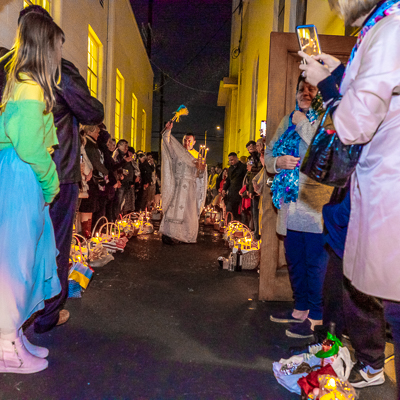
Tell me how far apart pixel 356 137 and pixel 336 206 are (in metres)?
0.52

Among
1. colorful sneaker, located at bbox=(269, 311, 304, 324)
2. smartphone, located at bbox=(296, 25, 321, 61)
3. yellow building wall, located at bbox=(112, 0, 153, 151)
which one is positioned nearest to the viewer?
smartphone, located at bbox=(296, 25, 321, 61)

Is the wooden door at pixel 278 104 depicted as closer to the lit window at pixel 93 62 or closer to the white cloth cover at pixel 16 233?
the white cloth cover at pixel 16 233

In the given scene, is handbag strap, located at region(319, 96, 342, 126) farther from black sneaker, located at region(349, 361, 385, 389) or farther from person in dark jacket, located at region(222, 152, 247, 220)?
person in dark jacket, located at region(222, 152, 247, 220)

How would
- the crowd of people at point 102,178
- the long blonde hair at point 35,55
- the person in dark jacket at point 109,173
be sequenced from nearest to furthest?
1. the long blonde hair at point 35,55
2. the crowd of people at point 102,178
3. the person in dark jacket at point 109,173

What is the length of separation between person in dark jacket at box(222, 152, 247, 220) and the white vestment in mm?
1453

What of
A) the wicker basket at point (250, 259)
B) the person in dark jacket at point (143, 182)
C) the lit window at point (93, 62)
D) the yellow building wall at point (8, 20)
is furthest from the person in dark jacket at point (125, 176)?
the wicker basket at point (250, 259)

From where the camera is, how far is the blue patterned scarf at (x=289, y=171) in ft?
8.48

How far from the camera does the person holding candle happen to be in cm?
252

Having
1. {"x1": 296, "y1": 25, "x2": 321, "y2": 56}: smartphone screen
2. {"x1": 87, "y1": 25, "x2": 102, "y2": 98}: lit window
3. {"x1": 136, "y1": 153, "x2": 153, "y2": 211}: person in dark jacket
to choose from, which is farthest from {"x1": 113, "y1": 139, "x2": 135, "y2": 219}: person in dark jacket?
{"x1": 296, "y1": 25, "x2": 321, "y2": 56}: smartphone screen

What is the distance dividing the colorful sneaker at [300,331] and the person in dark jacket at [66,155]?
1568 mm

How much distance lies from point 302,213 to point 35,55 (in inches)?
74.4

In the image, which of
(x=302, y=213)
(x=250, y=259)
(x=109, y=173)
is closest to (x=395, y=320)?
(x=302, y=213)

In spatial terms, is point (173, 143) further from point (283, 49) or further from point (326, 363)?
point (326, 363)

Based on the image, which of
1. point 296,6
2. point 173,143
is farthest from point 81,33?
point 296,6
